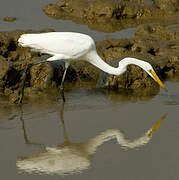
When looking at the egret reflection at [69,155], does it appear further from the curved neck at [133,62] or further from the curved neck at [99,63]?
the curved neck at [99,63]

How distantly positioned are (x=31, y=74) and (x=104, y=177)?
4.12 metres

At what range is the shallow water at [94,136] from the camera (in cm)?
571

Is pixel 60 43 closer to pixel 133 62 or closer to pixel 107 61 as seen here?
pixel 133 62

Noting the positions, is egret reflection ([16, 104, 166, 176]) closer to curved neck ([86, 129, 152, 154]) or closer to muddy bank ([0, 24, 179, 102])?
curved neck ([86, 129, 152, 154])

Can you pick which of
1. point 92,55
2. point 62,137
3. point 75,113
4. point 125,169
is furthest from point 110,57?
point 125,169

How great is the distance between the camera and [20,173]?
5570 millimetres

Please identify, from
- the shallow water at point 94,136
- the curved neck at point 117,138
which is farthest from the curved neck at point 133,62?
the curved neck at point 117,138

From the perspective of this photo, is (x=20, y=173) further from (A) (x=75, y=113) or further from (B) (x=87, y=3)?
(B) (x=87, y=3)

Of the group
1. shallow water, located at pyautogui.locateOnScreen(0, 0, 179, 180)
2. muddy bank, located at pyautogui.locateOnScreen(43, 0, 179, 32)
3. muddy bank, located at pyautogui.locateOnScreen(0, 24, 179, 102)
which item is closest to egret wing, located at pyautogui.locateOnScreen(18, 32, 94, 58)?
muddy bank, located at pyautogui.locateOnScreen(0, 24, 179, 102)

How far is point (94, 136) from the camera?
6.82 meters

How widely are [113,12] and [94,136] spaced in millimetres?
8998

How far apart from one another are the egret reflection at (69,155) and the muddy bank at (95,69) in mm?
1866

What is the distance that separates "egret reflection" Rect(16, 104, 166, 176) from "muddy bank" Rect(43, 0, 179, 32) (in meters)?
8.12

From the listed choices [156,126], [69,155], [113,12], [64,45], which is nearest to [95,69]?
[64,45]
